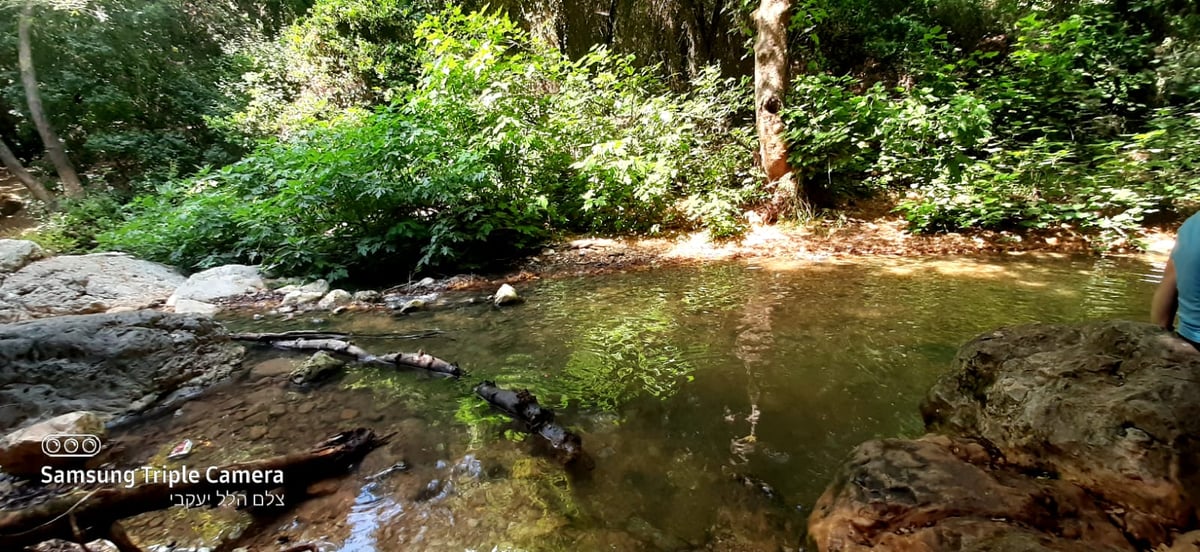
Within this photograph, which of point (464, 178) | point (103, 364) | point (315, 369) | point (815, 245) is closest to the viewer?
point (103, 364)

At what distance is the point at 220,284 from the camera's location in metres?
6.72

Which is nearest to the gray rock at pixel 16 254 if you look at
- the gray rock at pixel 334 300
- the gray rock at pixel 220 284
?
the gray rock at pixel 220 284

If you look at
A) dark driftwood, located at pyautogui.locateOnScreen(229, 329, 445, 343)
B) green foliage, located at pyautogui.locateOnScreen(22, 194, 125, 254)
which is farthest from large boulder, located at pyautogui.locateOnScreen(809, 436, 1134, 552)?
green foliage, located at pyautogui.locateOnScreen(22, 194, 125, 254)

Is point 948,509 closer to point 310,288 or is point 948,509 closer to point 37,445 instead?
point 37,445

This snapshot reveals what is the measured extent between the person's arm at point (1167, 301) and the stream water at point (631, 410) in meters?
1.09

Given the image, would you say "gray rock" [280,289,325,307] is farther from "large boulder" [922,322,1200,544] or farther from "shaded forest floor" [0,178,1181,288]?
"large boulder" [922,322,1200,544]

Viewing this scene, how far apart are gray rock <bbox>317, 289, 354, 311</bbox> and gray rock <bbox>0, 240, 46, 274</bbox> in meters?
5.54

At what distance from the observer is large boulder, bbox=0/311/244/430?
317 centimetres

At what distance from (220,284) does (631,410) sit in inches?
270

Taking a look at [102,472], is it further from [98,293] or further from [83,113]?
[83,113]

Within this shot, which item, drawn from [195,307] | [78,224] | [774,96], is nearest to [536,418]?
[195,307]

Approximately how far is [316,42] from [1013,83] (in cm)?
1506

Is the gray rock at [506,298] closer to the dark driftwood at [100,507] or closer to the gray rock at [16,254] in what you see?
the dark driftwood at [100,507]

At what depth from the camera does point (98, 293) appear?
21.6ft
